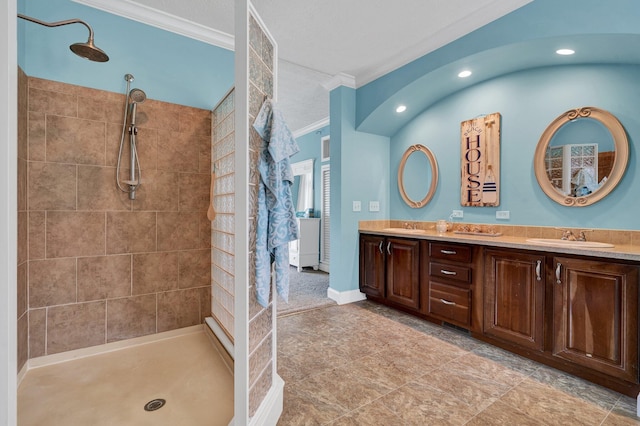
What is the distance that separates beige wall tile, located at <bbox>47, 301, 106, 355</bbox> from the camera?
2207 millimetres

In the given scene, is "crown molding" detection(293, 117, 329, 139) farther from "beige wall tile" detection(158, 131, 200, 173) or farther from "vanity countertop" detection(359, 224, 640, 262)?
"beige wall tile" detection(158, 131, 200, 173)

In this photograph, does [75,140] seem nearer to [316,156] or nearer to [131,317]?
[131,317]

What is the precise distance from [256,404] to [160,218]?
1874 millimetres

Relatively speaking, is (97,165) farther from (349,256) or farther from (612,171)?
(612,171)

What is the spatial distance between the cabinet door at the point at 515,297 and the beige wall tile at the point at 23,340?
353 cm

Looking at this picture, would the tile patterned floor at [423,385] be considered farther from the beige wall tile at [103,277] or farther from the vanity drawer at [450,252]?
the beige wall tile at [103,277]

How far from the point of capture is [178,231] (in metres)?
2.71

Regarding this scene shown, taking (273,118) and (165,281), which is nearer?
(273,118)

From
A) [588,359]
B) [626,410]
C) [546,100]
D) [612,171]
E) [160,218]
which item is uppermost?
[546,100]

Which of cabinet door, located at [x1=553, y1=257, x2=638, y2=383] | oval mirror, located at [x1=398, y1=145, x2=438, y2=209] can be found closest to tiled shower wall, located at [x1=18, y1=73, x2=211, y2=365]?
oval mirror, located at [x1=398, y1=145, x2=438, y2=209]

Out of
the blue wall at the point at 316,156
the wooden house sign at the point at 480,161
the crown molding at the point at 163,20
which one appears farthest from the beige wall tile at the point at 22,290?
the blue wall at the point at 316,156

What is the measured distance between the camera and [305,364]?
87.9 inches

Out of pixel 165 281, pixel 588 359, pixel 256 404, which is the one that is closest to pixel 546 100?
pixel 588 359

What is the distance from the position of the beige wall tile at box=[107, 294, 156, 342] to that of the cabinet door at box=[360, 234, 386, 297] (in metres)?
2.39
